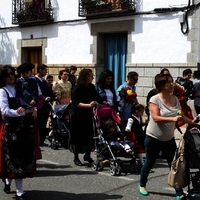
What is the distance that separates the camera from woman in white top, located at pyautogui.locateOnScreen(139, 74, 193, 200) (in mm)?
5793

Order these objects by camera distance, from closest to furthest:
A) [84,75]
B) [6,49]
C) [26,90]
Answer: [26,90] → [84,75] → [6,49]

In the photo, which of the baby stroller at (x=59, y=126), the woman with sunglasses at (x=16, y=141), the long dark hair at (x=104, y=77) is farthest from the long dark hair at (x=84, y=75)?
the woman with sunglasses at (x=16, y=141)

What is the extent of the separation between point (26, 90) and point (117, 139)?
2.14 metres

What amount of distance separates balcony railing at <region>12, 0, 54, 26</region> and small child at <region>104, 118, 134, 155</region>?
9.82m

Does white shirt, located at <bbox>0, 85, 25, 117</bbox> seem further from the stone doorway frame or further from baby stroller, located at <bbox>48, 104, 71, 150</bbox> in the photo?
the stone doorway frame

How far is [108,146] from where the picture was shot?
762 cm

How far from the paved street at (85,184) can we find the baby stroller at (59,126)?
158 cm

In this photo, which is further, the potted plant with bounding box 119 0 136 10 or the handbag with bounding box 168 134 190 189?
the potted plant with bounding box 119 0 136 10

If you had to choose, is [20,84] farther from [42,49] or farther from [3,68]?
[42,49]

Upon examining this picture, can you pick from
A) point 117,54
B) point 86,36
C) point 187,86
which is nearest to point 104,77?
point 187,86

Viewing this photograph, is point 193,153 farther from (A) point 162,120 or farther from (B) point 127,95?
(B) point 127,95

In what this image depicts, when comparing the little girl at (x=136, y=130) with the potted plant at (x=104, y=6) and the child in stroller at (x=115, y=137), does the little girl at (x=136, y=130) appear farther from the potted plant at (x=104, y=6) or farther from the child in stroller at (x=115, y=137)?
the potted plant at (x=104, y=6)

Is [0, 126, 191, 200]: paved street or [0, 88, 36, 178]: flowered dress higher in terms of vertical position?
[0, 88, 36, 178]: flowered dress

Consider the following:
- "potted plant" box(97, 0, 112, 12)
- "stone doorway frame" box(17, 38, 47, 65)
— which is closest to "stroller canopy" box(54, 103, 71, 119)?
"potted plant" box(97, 0, 112, 12)
